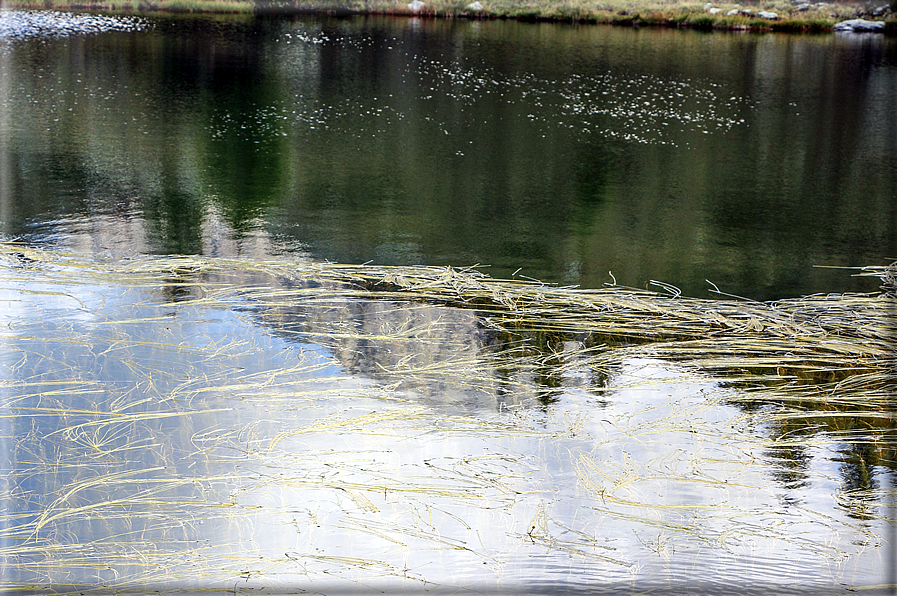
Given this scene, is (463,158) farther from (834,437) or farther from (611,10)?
(611,10)

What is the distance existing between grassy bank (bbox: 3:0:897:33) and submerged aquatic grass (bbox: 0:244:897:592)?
14.7m

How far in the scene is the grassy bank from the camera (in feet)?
52.1

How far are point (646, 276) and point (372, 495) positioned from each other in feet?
7.84

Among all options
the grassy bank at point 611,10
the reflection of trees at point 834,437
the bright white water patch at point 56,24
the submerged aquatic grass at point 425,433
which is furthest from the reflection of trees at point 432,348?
the grassy bank at point 611,10

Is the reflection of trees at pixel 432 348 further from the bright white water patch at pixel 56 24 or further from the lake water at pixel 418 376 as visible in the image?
the bright white water patch at pixel 56 24

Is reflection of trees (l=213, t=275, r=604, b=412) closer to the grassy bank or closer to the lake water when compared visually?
the lake water

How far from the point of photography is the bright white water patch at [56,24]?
12.2 metres

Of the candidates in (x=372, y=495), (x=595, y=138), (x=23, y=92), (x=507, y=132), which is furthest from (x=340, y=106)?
(x=372, y=495)

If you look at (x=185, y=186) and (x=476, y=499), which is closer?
(x=476, y=499)

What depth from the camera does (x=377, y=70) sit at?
1068 centimetres

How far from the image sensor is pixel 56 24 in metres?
13.2

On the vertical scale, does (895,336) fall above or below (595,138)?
below

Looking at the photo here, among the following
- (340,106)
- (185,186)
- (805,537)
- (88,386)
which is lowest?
(805,537)

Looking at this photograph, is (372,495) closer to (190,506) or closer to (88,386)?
(190,506)
